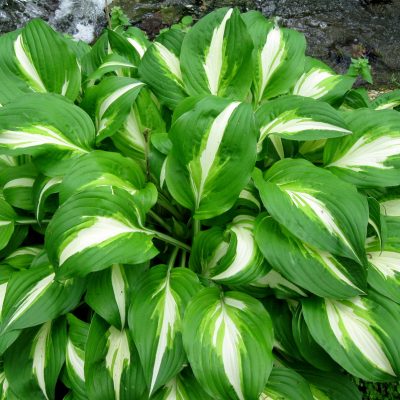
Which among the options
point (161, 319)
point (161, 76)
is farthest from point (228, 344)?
point (161, 76)

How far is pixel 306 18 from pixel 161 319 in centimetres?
445

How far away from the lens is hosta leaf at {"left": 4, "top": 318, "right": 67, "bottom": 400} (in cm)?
135

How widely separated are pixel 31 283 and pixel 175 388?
56cm

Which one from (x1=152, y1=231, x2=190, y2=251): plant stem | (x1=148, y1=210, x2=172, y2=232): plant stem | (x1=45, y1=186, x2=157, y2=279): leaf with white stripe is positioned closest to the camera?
(x1=45, y1=186, x2=157, y2=279): leaf with white stripe

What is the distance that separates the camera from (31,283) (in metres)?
1.35

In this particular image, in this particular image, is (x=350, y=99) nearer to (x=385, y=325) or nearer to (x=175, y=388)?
(x=385, y=325)

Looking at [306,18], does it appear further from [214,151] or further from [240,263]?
[240,263]

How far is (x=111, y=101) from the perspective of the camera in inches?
61.1

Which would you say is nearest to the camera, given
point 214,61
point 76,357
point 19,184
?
point 76,357

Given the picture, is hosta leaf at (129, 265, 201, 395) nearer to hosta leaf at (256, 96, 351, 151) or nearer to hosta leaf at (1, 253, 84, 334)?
hosta leaf at (1, 253, 84, 334)

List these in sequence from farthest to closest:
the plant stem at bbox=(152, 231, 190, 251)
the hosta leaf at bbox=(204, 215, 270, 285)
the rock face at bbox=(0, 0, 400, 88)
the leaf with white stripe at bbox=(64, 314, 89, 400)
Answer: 1. the rock face at bbox=(0, 0, 400, 88)
2. the plant stem at bbox=(152, 231, 190, 251)
3. the leaf with white stripe at bbox=(64, 314, 89, 400)
4. the hosta leaf at bbox=(204, 215, 270, 285)

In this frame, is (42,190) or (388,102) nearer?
(42,190)

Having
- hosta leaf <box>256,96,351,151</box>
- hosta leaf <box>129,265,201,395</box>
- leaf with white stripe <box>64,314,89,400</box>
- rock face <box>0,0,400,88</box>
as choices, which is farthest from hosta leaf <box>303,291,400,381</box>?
rock face <box>0,0,400,88</box>

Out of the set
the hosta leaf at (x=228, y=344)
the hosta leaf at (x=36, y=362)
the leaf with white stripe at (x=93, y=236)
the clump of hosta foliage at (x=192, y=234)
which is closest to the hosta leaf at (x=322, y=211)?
the clump of hosta foliage at (x=192, y=234)
